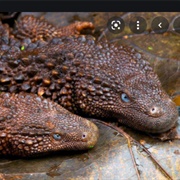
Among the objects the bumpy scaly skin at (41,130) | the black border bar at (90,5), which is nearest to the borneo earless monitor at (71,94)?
the bumpy scaly skin at (41,130)

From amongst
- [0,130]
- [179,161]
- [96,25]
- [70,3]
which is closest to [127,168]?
[179,161]

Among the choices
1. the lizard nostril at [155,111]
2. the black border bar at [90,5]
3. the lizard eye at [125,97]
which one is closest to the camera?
the black border bar at [90,5]

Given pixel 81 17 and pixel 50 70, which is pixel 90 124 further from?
pixel 81 17

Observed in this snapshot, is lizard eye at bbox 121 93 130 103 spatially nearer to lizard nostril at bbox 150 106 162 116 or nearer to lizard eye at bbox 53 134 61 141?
lizard nostril at bbox 150 106 162 116

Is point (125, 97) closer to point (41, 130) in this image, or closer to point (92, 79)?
point (92, 79)

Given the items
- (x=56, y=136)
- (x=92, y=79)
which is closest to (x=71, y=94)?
(x=92, y=79)

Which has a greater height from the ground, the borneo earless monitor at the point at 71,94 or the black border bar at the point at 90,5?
the black border bar at the point at 90,5

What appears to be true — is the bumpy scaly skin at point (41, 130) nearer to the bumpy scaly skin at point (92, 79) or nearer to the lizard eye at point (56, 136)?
the lizard eye at point (56, 136)
